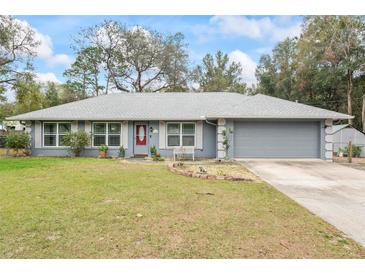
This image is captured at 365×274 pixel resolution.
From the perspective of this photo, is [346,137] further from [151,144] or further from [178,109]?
[151,144]

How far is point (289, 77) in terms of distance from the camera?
2625 centimetres

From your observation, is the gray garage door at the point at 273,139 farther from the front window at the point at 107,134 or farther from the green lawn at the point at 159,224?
the front window at the point at 107,134

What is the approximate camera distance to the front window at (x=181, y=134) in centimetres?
1314

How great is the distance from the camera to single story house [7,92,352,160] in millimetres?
11812

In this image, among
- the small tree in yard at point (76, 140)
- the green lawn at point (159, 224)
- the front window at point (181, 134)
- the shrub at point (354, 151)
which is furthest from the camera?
the shrub at point (354, 151)

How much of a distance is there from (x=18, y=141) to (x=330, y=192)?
1458 cm

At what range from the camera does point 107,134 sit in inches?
526

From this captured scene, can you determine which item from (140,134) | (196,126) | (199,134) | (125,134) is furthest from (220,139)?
(125,134)

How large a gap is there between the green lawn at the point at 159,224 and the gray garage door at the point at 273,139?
6143 millimetres

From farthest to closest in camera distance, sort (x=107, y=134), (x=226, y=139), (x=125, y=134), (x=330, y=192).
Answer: (x=107, y=134) < (x=125, y=134) < (x=226, y=139) < (x=330, y=192)

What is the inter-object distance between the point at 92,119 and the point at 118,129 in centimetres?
148

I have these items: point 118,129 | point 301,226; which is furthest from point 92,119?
point 301,226

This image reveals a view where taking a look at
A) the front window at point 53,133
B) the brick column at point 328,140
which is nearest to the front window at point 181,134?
the front window at point 53,133
